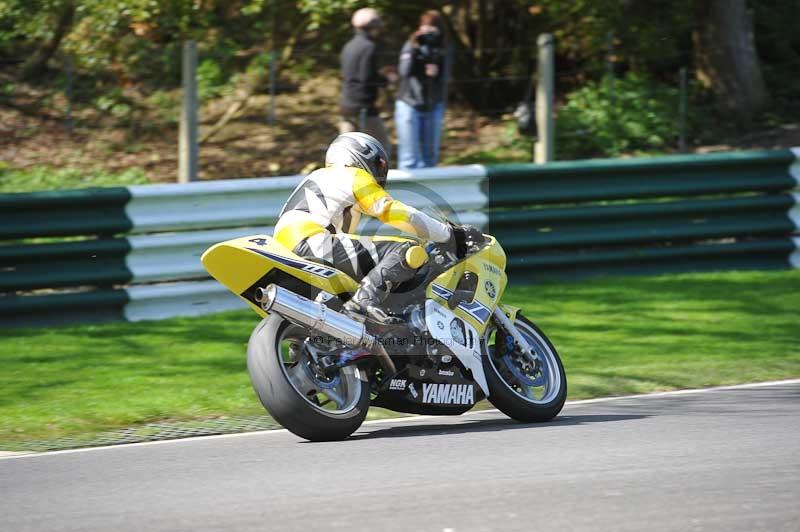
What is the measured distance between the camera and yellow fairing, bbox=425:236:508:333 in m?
6.97

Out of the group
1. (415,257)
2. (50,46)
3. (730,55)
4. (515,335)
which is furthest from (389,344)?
(50,46)

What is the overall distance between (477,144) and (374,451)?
33.4 ft

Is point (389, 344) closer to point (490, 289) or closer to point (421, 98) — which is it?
point (490, 289)

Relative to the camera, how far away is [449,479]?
5.63m

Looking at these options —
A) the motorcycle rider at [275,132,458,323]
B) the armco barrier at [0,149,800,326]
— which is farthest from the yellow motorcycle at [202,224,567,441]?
the armco barrier at [0,149,800,326]

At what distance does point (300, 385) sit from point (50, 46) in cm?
1167

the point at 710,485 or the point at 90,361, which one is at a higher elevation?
the point at 710,485

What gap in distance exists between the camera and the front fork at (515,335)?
7.20 meters

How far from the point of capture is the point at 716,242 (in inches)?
466

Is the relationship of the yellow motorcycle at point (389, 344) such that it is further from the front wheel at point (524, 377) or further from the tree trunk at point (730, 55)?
the tree trunk at point (730, 55)

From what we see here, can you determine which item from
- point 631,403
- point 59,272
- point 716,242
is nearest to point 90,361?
point 59,272

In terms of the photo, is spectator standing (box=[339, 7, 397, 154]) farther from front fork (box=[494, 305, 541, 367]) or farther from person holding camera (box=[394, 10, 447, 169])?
front fork (box=[494, 305, 541, 367])

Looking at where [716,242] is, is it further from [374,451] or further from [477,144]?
[374,451]

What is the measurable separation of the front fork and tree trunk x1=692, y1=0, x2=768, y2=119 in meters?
10.2
